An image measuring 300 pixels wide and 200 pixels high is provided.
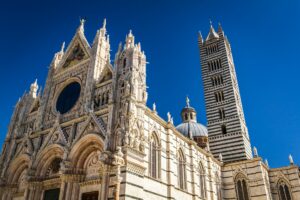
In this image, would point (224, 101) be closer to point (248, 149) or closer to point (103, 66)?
point (248, 149)

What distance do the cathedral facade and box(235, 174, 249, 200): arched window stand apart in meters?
0.09

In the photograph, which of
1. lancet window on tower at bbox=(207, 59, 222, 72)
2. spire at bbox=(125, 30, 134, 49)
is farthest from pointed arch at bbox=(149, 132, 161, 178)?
lancet window on tower at bbox=(207, 59, 222, 72)

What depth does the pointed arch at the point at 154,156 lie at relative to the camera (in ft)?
56.4

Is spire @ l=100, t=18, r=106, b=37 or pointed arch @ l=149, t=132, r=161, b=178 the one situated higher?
spire @ l=100, t=18, r=106, b=37

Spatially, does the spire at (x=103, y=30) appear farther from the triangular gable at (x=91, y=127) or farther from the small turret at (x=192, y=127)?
the small turret at (x=192, y=127)

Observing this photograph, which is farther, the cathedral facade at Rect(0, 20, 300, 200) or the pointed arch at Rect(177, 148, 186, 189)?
the pointed arch at Rect(177, 148, 186, 189)

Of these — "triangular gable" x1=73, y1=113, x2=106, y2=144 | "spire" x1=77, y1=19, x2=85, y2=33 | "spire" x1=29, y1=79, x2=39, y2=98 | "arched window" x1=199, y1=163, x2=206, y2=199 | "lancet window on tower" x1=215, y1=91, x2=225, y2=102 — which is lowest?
"arched window" x1=199, y1=163, x2=206, y2=199

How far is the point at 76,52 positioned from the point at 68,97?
4656mm

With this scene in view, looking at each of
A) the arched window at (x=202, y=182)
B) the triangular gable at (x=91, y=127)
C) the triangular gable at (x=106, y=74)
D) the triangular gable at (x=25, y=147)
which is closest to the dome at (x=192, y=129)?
the arched window at (x=202, y=182)

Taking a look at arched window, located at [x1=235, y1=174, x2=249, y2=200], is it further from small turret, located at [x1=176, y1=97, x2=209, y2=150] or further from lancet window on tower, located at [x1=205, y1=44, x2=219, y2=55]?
lancet window on tower, located at [x1=205, y1=44, x2=219, y2=55]

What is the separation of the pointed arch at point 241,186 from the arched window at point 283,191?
183 inches

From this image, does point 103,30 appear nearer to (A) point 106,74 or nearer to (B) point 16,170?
(A) point 106,74

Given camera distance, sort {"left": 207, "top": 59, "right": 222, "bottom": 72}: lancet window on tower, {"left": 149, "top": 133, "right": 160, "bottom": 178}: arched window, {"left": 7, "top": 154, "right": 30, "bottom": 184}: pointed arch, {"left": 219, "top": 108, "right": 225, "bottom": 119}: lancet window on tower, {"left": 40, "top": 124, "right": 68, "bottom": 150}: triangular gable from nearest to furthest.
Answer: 1. {"left": 149, "top": 133, "right": 160, "bottom": 178}: arched window
2. {"left": 40, "top": 124, "right": 68, "bottom": 150}: triangular gable
3. {"left": 7, "top": 154, "right": 30, "bottom": 184}: pointed arch
4. {"left": 219, "top": 108, "right": 225, "bottom": 119}: lancet window on tower
5. {"left": 207, "top": 59, "right": 222, "bottom": 72}: lancet window on tower

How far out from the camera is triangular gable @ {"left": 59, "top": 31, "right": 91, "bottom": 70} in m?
A: 23.0
